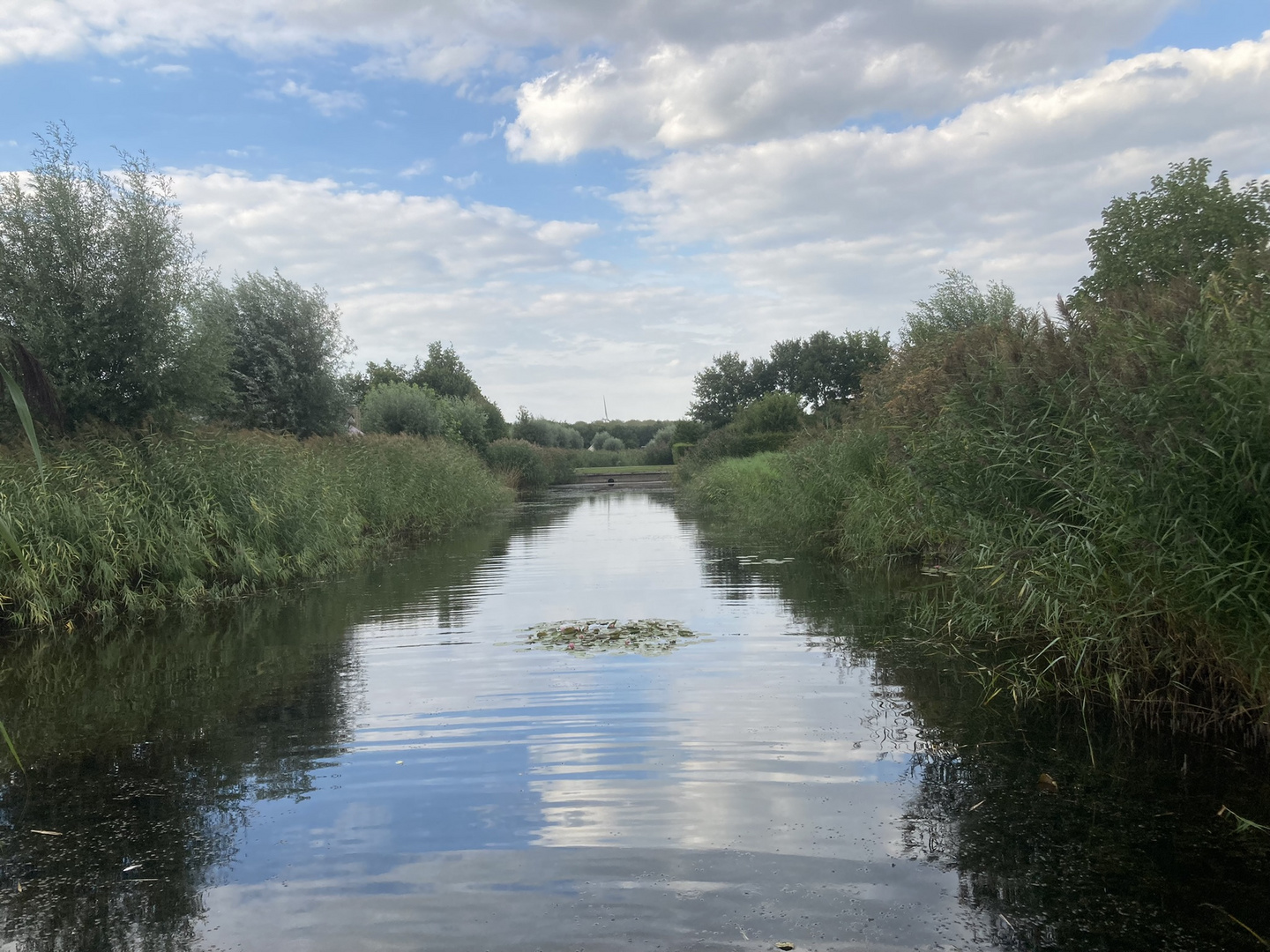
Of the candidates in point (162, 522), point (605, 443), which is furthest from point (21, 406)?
point (605, 443)

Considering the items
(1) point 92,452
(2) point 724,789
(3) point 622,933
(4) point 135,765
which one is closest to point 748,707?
(2) point 724,789

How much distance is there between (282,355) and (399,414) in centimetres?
991

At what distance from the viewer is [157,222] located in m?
14.2

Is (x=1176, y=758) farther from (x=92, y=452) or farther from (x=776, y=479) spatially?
(x=776, y=479)

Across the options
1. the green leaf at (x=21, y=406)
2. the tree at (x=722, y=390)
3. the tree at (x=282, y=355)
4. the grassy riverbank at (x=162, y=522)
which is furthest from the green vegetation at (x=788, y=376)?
the green leaf at (x=21, y=406)

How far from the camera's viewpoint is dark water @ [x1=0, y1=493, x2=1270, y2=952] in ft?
11.6

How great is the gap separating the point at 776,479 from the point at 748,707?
14.0 meters

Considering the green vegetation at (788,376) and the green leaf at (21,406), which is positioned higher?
the green vegetation at (788,376)

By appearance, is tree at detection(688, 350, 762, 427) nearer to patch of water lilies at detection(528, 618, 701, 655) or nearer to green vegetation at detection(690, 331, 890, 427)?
green vegetation at detection(690, 331, 890, 427)

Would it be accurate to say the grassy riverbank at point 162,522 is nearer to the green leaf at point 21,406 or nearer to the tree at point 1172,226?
the green leaf at point 21,406

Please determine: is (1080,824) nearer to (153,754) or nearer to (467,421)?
(153,754)

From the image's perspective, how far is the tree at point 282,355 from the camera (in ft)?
76.0

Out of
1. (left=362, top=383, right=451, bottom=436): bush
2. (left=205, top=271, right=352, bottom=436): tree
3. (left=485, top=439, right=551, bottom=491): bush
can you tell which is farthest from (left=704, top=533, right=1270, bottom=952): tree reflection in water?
(left=485, top=439, right=551, bottom=491): bush

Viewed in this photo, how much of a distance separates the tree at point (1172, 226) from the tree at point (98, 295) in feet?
53.2
